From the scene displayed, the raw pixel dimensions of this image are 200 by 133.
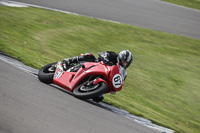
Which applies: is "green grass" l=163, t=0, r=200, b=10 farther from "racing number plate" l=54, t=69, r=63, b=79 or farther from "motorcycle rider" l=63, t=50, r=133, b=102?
"racing number plate" l=54, t=69, r=63, b=79

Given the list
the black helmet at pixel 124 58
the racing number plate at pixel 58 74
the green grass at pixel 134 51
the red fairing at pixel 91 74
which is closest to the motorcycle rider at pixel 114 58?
the black helmet at pixel 124 58

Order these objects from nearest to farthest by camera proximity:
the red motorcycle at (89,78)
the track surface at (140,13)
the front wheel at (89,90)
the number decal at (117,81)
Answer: the front wheel at (89,90), the red motorcycle at (89,78), the number decal at (117,81), the track surface at (140,13)

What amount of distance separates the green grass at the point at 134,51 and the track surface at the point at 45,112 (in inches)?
51.5

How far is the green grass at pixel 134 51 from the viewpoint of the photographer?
7.70 meters

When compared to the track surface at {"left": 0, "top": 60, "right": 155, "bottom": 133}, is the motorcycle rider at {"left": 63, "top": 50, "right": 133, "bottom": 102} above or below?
above

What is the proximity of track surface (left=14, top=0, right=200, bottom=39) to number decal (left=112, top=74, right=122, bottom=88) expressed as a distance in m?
9.43

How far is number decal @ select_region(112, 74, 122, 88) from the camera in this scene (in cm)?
588

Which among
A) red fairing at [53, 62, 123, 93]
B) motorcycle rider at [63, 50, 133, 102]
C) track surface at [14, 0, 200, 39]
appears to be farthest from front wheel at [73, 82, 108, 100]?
track surface at [14, 0, 200, 39]

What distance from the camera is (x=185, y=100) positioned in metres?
8.70

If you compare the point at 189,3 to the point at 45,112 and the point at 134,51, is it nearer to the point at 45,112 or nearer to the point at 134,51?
the point at 134,51

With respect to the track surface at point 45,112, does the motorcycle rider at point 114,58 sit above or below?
above

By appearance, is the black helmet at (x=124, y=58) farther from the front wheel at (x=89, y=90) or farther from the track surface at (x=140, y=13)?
the track surface at (x=140, y=13)

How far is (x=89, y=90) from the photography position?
19.1 ft

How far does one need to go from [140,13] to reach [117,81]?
11.7 metres
